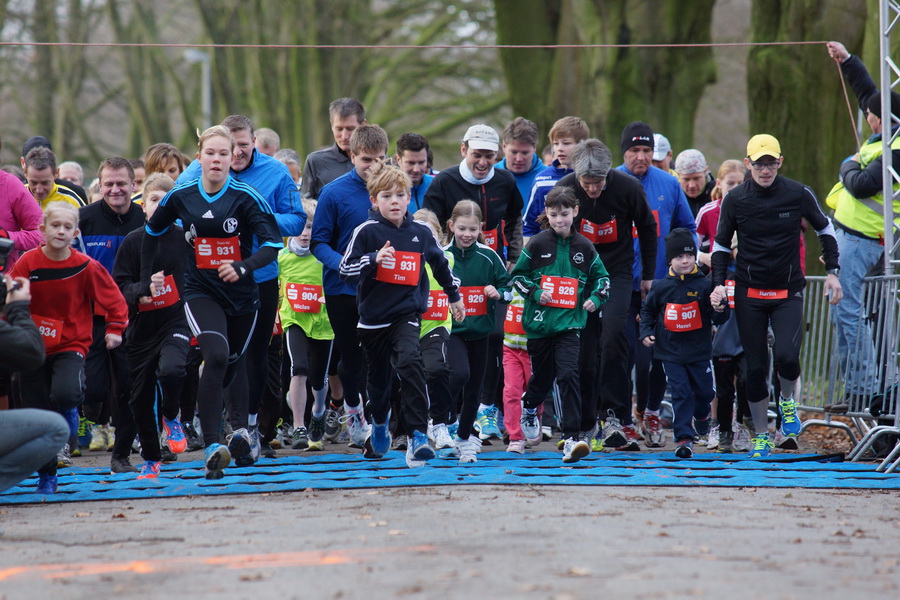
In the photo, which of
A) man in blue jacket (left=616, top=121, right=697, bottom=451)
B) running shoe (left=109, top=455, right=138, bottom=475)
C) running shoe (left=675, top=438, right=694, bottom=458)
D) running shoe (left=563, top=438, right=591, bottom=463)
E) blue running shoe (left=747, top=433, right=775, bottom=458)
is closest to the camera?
running shoe (left=563, top=438, right=591, bottom=463)

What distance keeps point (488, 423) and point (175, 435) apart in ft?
7.99

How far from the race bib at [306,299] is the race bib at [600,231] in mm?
2068

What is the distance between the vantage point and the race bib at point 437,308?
8.75m

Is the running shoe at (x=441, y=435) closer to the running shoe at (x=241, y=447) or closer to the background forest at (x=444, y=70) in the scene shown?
the running shoe at (x=241, y=447)

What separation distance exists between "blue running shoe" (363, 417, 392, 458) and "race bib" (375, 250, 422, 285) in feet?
3.44

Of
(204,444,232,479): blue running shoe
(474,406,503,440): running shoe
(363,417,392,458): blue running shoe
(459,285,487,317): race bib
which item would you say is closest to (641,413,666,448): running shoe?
(474,406,503,440): running shoe

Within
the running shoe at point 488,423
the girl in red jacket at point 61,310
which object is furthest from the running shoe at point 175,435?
the running shoe at point 488,423

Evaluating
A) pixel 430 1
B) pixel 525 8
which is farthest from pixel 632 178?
pixel 430 1

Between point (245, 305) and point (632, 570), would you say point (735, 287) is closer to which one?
point (245, 305)

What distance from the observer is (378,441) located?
8.74m

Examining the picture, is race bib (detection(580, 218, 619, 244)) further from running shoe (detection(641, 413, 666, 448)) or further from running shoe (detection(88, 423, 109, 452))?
running shoe (detection(88, 423, 109, 452))

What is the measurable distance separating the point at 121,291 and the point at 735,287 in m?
4.24

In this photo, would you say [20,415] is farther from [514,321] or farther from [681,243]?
[681,243]

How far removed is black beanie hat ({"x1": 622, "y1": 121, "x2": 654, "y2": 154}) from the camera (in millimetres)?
10016
